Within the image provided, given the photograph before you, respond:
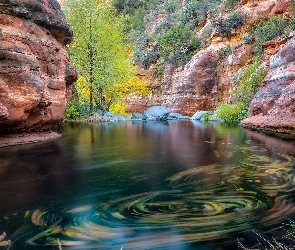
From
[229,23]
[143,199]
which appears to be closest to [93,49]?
[229,23]

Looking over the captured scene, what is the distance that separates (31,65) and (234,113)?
14215mm

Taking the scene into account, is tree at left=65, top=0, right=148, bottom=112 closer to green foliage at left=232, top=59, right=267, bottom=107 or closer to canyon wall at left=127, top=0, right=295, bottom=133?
canyon wall at left=127, top=0, right=295, bottom=133

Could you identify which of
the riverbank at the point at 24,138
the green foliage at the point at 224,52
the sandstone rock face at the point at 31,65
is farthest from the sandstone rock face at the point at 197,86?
the riverbank at the point at 24,138

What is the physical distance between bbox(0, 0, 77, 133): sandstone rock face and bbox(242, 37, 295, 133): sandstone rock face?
8.86 m

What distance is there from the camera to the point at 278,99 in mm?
13461

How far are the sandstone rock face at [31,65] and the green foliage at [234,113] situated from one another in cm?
1195

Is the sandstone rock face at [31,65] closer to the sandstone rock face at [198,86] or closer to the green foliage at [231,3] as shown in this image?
the sandstone rock face at [198,86]

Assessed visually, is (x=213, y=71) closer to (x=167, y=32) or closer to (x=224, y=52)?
(x=224, y=52)

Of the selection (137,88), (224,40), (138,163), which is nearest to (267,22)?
(224,40)

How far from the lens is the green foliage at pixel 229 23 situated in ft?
85.8

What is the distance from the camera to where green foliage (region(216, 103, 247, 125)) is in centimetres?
1903

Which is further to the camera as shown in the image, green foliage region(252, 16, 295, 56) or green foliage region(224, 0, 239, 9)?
green foliage region(224, 0, 239, 9)

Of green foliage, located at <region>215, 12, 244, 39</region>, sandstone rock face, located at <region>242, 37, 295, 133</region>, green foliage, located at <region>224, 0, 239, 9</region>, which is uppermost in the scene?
green foliage, located at <region>224, 0, 239, 9</region>

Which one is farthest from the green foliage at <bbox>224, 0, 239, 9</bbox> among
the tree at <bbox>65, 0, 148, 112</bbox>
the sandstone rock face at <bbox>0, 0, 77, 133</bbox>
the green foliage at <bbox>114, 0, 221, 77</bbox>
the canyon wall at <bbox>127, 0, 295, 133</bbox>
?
the sandstone rock face at <bbox>0, 0, 77, 133</bbox>
